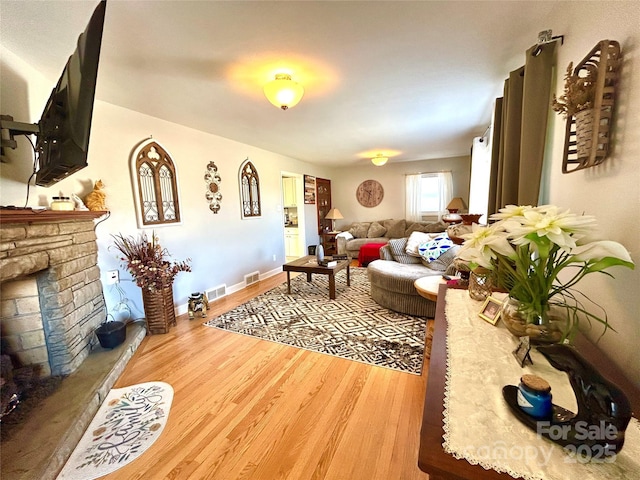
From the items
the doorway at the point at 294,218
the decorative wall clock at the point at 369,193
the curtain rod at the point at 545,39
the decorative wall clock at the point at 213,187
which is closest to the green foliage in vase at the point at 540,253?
the curtain rod at the point at 545,39

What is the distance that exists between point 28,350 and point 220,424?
4.60 ft

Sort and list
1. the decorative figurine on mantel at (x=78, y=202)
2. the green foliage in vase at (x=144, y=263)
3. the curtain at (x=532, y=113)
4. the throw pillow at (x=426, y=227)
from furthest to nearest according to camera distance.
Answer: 1. the throw pillow at (x=426, y=227)
2. the green foliage in vase at (x=144, y=263)
3. the decorative figurine on mantel at (x=78, y=202)
4. the curtain at (x=532, y=113)

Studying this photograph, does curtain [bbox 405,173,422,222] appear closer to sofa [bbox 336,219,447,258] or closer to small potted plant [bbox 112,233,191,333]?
sofa [bbox 336,219,447,258]

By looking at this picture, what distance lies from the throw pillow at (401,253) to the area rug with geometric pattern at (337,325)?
66 centimetres

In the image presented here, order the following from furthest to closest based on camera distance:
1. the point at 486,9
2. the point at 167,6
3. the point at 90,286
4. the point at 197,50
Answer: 1. the point at 90,286
2. the point at 197,50
3. the point at 486,9
4. the point at 167,6

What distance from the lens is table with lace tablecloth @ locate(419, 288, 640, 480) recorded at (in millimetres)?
481

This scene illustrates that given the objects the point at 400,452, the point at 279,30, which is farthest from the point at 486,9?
the point at 400,452

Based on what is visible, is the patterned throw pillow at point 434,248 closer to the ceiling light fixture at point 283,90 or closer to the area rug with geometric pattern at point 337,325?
the area rug with geometric pattern at point 337,325

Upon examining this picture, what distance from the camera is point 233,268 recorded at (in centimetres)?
392

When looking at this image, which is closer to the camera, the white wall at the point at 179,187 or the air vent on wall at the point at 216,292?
the white wall at the point at 179,187

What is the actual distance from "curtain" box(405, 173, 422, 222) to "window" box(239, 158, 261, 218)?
3774 millimetres

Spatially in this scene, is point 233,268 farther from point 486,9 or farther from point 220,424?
point 486,9

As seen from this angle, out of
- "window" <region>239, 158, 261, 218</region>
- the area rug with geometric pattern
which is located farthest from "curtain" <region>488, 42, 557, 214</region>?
"window" <region>239, 158, 261, 218</region>

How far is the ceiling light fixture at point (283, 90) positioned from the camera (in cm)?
188
